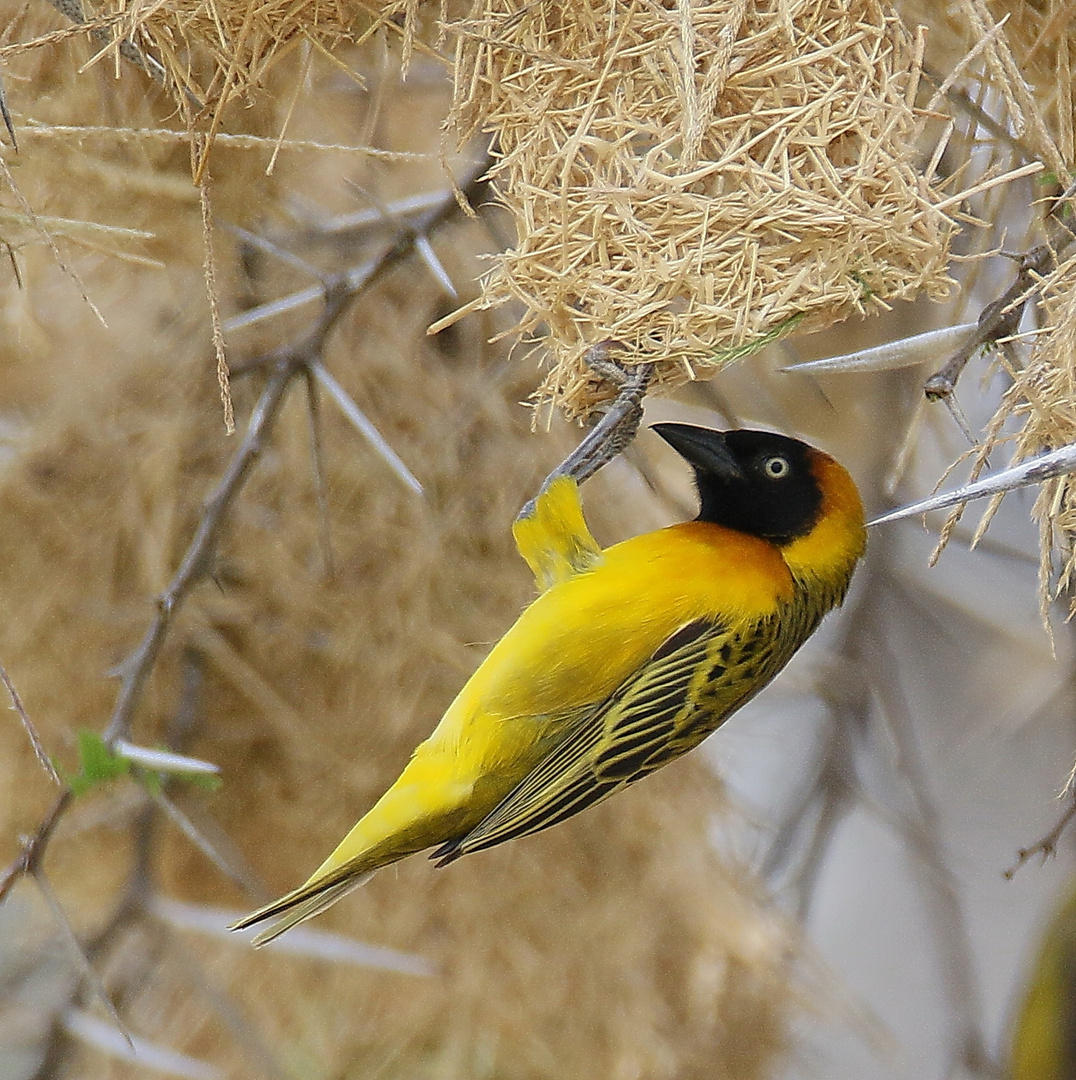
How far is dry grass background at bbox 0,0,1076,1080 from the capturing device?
A: 4.98 feet

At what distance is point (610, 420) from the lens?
142 cm

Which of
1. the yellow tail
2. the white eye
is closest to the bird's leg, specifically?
the white eye

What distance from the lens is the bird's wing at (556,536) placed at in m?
1.54

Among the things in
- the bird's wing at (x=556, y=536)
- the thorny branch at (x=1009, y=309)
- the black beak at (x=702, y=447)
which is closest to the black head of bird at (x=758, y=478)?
the black beak at (x=702, y=447)

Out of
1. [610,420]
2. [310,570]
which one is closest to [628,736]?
[610,420]

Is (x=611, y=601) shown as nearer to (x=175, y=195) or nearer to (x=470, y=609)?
(x=470, y=609)

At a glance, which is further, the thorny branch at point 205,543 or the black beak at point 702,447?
the black beak at point 702,447

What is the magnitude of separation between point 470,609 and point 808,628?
52 centimetres

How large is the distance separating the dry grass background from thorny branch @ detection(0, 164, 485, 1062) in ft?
0.07

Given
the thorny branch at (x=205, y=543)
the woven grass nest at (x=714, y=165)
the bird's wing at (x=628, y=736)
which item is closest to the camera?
the woven grass nest at (x=714, y=165)

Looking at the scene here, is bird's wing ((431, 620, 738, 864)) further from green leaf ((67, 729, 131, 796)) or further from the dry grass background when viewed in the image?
green leaf ((67, 729, 131, 796))

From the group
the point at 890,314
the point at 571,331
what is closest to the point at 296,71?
the point at 571,331

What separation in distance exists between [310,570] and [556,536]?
16.8 inches

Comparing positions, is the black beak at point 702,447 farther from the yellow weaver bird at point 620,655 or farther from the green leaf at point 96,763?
the green leaf at point 96,763
